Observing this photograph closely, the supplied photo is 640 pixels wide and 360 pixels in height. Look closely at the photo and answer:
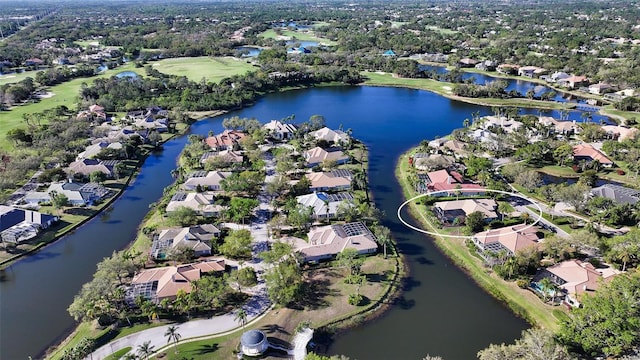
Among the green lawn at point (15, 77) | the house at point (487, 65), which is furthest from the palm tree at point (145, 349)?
the house at point (487, 65)

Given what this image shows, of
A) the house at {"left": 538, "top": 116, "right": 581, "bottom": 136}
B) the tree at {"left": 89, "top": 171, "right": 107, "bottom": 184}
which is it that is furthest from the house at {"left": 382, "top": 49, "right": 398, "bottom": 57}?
the tree at {"left": 89, "top": 171, "right": 107, "bottom": 184}

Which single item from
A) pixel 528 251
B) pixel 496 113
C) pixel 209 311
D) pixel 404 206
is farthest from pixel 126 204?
pixel 496 113

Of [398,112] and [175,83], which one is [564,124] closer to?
[398,112]

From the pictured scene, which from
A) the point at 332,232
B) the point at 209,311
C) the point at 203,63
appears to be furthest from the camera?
the point at 203,63

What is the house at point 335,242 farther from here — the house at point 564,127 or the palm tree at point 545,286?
the house at point 564,127

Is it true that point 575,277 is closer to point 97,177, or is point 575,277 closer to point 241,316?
point 241,316
